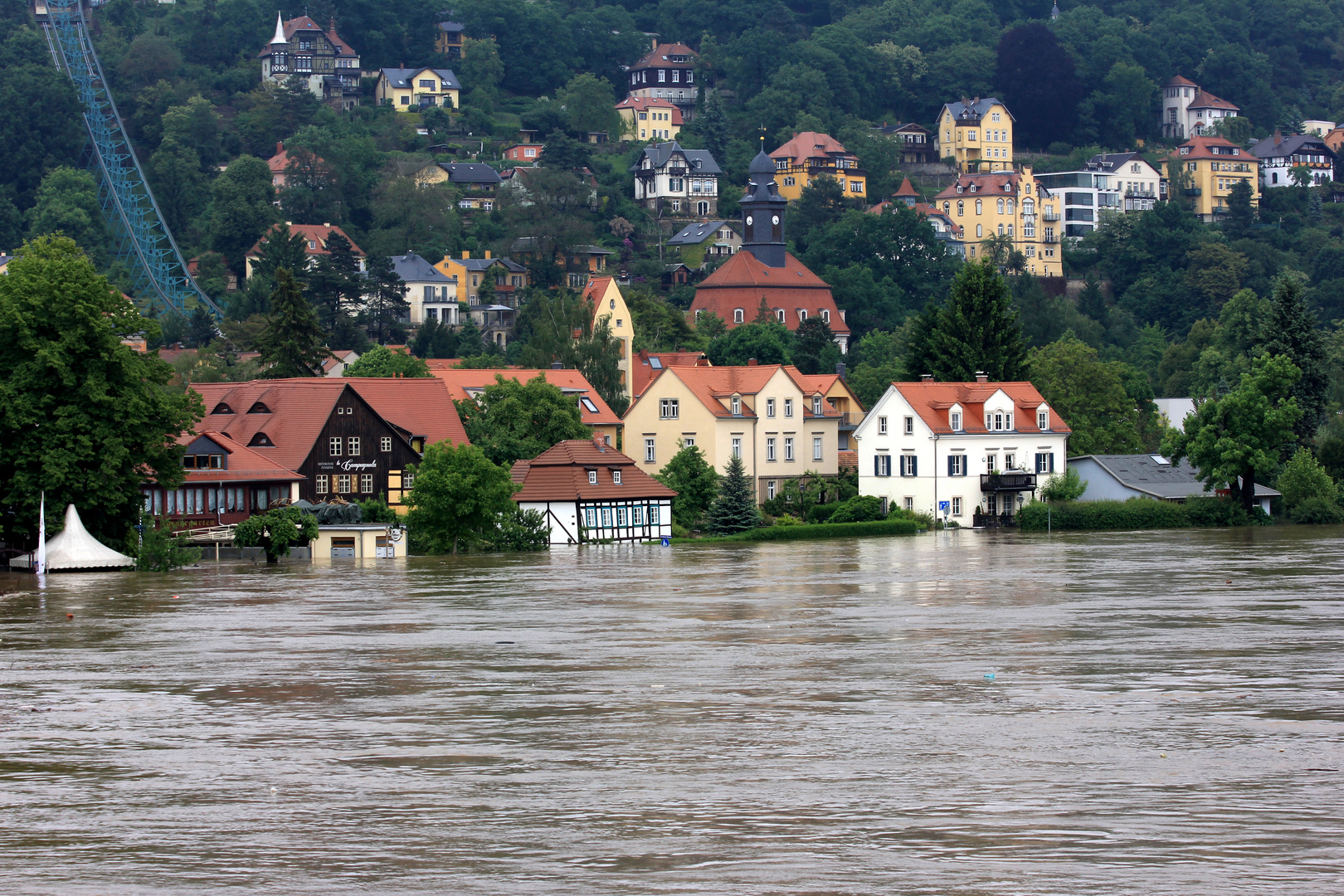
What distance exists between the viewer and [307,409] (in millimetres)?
71312

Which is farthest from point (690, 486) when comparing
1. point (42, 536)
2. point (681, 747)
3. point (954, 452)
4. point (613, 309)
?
point (681, 747)

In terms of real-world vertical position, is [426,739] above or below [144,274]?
below

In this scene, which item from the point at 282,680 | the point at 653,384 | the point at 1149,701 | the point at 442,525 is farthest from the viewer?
the point at 653,384

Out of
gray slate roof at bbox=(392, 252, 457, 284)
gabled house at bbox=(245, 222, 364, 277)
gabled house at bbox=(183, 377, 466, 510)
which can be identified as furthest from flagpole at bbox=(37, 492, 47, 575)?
gray slate roof at bbox=(392, 252, 457, 284)

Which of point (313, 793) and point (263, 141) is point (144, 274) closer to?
point (263, 141)

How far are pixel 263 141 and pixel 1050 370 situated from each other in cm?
11407

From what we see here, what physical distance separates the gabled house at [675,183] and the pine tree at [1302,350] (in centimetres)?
10913

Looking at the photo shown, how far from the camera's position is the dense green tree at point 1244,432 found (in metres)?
76.0

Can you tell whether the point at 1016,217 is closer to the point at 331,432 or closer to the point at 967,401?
the point at 967,401

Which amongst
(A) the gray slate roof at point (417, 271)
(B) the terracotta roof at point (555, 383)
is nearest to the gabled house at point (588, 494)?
(B) the terracotta roof at point (555, 383)

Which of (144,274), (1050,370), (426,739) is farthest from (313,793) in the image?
(144,274)

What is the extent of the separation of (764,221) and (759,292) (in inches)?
384

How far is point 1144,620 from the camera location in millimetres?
35812

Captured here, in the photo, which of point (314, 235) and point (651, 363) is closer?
point (651, 363)
